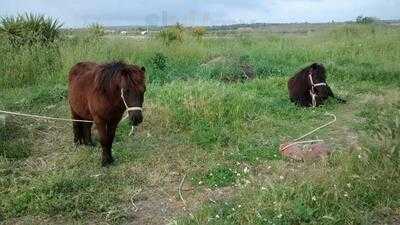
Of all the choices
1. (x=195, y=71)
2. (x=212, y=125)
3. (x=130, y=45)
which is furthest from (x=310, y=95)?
(x=130, y=45)

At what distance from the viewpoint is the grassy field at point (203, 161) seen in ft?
13.2

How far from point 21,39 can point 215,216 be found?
979 centimetres

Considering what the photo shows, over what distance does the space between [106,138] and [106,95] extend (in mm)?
563

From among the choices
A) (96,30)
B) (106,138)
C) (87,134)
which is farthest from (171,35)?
(106,138)

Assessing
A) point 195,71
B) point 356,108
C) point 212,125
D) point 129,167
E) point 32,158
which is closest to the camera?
point 129,167

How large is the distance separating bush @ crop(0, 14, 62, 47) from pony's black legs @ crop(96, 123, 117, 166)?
7355 mm

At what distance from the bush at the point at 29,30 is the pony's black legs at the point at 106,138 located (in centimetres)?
735

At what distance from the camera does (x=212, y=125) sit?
22.5 ft

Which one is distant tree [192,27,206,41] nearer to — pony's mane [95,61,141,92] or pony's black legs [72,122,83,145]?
pony's black legs [72,122,83,145]

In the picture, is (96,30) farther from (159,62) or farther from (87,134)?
(87,134)

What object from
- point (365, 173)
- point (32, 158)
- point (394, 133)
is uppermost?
point (394, 133)

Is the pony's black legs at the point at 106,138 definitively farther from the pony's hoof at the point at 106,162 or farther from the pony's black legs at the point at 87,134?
the pony's black legs at the point at 87,134

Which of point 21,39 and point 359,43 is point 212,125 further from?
point 359,43

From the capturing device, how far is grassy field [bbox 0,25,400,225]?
404cm
